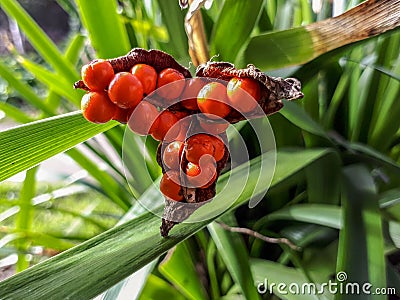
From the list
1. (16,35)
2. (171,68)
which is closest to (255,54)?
(171,68)

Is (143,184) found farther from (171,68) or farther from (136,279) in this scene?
(171,68)

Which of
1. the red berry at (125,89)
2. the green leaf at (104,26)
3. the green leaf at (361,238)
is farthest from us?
the green leaf at (104,26)

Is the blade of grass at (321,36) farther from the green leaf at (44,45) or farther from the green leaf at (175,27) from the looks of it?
the green leaf at (44,45)

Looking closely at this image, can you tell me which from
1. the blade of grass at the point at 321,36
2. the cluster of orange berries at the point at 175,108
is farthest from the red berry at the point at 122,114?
the blade of grass at the point at 321,36

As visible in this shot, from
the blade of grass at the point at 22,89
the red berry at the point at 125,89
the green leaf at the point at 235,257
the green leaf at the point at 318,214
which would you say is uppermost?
the red berry at the point at 125,89

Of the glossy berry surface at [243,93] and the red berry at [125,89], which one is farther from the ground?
the red berry at [125,89]

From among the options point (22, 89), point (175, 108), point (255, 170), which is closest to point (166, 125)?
point (175, 108)

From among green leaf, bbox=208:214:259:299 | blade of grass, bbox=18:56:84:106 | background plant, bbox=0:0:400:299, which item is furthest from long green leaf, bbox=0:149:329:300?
blade of grass, bbox=18:56:84:106
